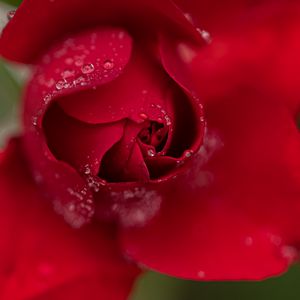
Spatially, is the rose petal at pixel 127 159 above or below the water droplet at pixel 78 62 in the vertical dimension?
below

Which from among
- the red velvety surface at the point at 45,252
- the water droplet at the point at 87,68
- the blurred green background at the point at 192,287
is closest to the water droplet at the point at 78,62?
the water droplet at the point at 87,68

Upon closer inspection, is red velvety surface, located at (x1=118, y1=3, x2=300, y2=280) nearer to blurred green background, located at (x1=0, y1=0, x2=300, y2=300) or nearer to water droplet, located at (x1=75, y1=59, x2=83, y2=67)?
water droplet, located at (x1=75, y1=59, x2=83, y2=67)

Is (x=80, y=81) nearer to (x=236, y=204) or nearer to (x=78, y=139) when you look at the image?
(x=78, y=139)

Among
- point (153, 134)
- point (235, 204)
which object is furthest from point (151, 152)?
point (235, 204)

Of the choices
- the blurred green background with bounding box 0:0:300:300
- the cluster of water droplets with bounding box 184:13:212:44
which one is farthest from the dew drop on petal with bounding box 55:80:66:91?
the blurred green background with bounding box 0:0:300:300

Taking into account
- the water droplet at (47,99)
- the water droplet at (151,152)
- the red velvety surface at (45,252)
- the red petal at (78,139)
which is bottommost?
the red velvety surface at (45,252)

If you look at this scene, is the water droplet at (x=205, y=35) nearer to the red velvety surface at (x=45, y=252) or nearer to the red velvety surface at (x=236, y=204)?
the red velvety surface at (x=236, y=204)
